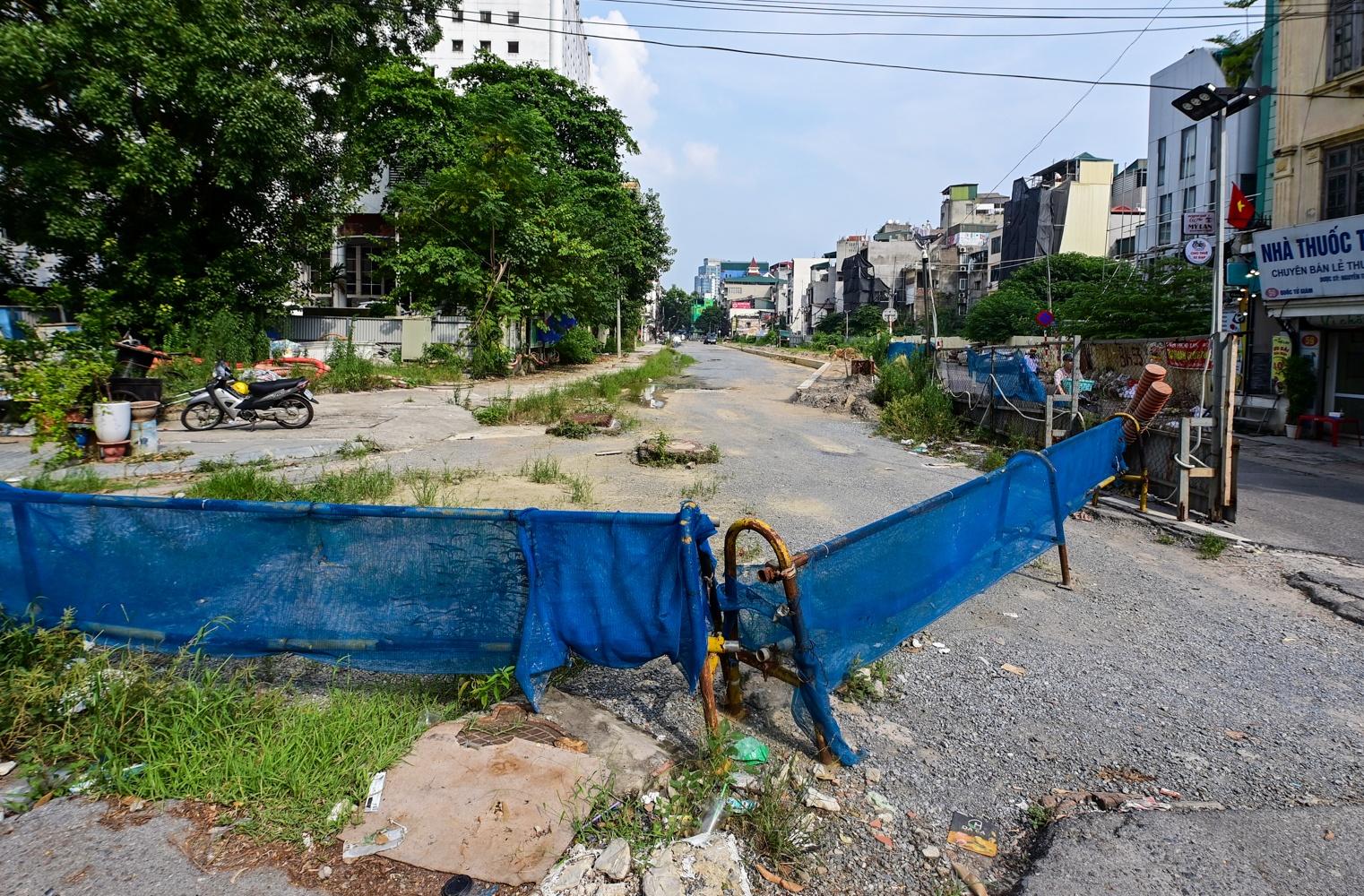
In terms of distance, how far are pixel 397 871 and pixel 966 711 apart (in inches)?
104

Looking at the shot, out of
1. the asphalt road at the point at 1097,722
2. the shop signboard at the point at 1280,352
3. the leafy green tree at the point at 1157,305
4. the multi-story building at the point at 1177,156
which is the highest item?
the multi-story building at the point at 1177,156

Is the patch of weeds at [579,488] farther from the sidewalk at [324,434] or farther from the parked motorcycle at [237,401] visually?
the parked motorcycle at [237,401]

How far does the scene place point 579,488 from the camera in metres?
8.16

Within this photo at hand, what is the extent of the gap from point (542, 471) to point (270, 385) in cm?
590

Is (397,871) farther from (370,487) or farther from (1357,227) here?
(1357,227)

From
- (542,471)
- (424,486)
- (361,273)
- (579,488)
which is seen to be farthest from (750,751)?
(361,273)

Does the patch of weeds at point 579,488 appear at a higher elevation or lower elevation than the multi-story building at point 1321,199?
lower

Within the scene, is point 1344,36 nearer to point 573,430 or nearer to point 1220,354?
point 1220,354

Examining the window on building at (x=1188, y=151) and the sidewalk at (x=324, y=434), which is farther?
the window on building at (x=1188, y=151)

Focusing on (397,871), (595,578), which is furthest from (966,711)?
(397,871)

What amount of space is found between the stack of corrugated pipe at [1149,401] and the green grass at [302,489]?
750 centimetres

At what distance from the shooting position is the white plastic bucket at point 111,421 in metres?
9.26

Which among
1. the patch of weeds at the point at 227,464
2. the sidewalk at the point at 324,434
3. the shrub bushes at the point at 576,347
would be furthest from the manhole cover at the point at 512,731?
the shrub bushes at the point at 576,347

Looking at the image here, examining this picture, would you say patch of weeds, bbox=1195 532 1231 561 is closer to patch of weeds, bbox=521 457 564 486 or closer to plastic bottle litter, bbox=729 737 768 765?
plastic bottle litter, bbox=729 737 768 765
